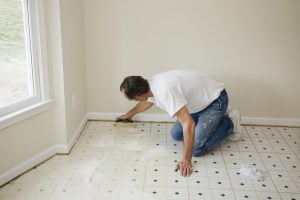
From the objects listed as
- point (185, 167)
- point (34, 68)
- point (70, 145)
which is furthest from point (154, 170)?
point (34, 68)

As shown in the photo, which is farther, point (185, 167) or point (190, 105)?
point (190, 105)

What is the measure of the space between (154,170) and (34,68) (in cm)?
112

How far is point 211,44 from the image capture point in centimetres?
305

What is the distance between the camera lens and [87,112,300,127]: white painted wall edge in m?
3.24

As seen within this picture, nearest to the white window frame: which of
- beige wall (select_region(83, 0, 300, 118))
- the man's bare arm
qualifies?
beige wall (select_region(83, 0, 300, 118))

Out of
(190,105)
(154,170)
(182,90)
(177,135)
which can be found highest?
(182,90)

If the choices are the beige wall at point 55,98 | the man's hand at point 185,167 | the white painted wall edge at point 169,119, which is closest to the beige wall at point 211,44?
the white painted wall edge at point 169,119

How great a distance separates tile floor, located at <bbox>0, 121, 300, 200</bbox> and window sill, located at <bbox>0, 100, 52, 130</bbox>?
403 millimetres

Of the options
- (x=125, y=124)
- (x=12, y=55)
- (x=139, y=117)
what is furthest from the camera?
(x=139, y=117)

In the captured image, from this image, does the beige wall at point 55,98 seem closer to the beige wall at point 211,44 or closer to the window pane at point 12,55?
the window pane at point 12,55

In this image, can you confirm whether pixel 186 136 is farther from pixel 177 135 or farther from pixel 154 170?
pixel 177 135

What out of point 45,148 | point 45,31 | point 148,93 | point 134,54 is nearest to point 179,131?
point 148,93

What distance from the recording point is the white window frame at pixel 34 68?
2.27 meters

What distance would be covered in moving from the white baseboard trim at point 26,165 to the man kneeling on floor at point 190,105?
782mm
